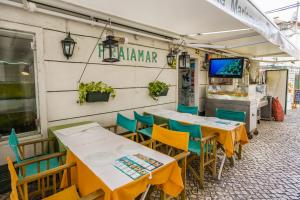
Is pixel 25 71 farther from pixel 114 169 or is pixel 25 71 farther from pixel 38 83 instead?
pixel 114 169

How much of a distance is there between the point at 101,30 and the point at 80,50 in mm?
541

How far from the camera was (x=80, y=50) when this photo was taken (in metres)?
2.90

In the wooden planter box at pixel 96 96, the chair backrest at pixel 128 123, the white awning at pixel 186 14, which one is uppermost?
the white awning at pixel 186 14

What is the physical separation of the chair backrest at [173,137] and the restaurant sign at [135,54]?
178 cm

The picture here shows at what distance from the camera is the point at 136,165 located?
154 centimetres

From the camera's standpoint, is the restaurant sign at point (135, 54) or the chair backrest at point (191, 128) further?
the restaurant sign at point (135, 54)

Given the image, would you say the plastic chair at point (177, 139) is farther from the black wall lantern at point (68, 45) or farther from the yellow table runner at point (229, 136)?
the black wall lantern at point (68, 45)

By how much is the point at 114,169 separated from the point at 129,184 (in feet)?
0.76

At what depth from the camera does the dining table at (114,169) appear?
51.8 inches

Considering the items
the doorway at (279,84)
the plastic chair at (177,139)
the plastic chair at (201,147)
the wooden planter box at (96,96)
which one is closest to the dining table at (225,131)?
the plastic chair at (201,147)

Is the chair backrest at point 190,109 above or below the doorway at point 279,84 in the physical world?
below

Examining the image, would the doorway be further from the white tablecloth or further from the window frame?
the window frame

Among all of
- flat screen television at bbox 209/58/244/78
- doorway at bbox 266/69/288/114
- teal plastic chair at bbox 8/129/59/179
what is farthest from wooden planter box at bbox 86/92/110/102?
doorway at bbox 266/69/288/114

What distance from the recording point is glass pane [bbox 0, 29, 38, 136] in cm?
237
